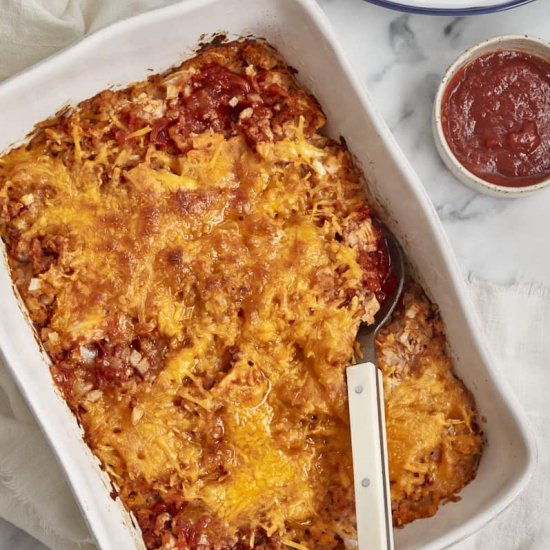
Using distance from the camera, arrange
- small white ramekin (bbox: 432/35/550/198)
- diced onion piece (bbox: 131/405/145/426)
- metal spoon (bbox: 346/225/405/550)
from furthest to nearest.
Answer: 1. small white ramekin (bbox: 432/35/550/198)
2. diced onion piece (bbox: 131/405/145/426)
3. metal spoon (bbox: 346/225/405/550)

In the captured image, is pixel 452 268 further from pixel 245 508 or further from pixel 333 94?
pixel 245 508

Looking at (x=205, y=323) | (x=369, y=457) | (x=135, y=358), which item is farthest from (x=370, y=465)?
(x=135, y=358)

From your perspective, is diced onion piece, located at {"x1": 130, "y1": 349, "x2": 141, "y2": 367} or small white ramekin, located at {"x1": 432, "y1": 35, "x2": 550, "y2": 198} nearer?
diced onion piece, located at {"x1": 130, "y1": 349, "x2": 141, "y2": 367}

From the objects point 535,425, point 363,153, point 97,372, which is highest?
point 363,153

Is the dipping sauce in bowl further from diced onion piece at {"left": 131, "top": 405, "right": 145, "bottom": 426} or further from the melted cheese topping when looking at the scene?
diced onion piece at {"left": 131, "top": 405, "right": 145, "bottom": 426}

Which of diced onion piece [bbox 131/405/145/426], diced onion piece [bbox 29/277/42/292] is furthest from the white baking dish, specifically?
diced onion piece [bbox 131/405/145/426]

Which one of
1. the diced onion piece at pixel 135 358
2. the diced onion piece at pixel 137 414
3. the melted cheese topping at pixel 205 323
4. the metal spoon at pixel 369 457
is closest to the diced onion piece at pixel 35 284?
the melted cheese topping at pixel 205 323

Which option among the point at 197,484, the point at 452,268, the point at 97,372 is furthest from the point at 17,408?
the point at 452,268
